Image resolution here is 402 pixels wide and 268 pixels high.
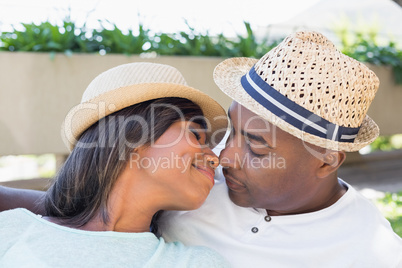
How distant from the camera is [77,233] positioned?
180cm

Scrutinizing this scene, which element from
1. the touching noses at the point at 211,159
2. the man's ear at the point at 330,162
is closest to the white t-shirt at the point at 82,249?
the touching noses at the point at 211,159

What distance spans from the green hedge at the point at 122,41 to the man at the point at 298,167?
9.32ft

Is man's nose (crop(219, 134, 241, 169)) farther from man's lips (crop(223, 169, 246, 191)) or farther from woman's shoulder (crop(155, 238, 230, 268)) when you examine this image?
woman's shoulder (crop(155, 238, 230, 268))

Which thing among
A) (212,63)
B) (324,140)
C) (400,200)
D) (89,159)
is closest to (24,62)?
(212,63)

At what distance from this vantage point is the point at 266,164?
1912 millimetres

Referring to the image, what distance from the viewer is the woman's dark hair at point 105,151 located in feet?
6.27

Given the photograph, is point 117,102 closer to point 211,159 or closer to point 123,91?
point 123,91

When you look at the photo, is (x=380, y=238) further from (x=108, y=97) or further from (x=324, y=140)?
(x=108, y=97)

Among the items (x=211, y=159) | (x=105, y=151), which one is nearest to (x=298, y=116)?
(x=211, y=159)

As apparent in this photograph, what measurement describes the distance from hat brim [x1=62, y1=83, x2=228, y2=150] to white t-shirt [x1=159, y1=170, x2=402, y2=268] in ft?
1.70

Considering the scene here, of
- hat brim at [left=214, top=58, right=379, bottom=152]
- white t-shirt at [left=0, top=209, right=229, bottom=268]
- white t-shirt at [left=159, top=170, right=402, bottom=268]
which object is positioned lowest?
white t-shirt at [left=159, top=170, right=402, bottom=268]

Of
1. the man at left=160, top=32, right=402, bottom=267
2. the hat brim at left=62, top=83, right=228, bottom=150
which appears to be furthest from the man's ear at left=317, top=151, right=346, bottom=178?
the hat brim at left=62, top=83, right=228, bottom=150

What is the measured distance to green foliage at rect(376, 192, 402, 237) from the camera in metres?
3.47

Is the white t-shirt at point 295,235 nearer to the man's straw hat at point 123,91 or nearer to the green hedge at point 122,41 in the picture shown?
the man's straw hat at point 123,91
